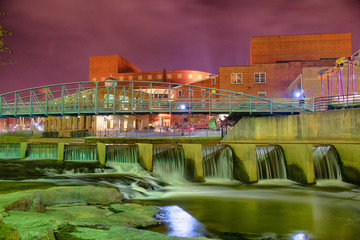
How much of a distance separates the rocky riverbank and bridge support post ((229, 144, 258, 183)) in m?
10.8

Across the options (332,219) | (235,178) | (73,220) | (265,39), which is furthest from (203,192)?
(265,39)

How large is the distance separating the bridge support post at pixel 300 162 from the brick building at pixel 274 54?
986 inches

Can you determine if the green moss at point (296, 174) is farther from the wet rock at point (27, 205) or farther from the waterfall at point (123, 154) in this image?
the wet rock at point (27, 205)

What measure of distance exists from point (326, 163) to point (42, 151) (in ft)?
78.5

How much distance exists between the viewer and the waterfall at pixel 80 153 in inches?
977

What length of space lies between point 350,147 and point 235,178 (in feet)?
27.4

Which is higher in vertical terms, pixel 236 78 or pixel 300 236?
pixel 236 78

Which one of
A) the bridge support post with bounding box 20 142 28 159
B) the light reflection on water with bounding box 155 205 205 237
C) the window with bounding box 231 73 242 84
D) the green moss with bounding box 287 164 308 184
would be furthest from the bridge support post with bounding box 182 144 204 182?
the window with bounding box 231 73 242 84

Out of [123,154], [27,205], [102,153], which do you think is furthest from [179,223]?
[102,153]

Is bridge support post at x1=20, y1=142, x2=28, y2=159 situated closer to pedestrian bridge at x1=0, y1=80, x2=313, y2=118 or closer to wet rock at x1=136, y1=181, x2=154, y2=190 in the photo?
pedestrian bridge at x1=0, y1=80, x2=313, y2=118

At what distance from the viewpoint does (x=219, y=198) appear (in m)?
15.9

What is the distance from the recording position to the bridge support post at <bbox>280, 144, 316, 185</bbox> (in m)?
19.7

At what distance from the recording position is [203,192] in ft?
57.5

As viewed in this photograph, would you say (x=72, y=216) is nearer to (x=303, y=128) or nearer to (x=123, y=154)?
(x=123, y=154)
